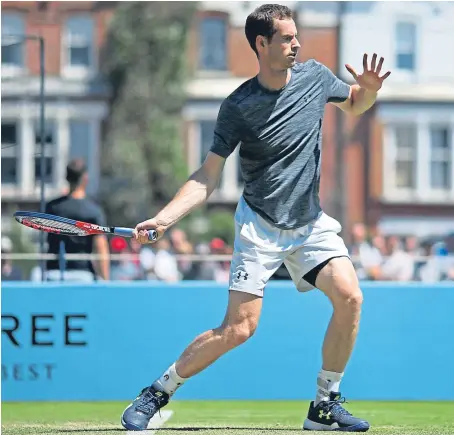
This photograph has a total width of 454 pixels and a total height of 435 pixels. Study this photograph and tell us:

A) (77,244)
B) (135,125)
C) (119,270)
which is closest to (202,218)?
(135,125)

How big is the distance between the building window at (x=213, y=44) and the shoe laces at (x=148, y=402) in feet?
104

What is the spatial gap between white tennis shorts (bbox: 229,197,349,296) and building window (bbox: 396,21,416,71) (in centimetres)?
3201

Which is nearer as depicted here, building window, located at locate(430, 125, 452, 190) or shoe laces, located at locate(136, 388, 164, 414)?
shoe laces, located at locate(136, 388, 164, 414)

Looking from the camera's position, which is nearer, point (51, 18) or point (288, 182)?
point (288, 182)

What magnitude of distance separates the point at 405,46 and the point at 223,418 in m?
31.4

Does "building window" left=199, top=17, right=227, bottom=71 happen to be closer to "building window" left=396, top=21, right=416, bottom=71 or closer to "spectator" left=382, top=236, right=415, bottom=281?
"building window" left=396, top=21, right=416, bottom=71

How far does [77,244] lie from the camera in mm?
10516

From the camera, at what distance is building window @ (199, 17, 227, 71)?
38188 millimetres

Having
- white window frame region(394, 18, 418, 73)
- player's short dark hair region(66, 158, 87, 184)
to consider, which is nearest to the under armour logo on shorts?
player's short dark hair region(66, 158, 87, 184)

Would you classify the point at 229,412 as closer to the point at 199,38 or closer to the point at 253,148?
the point at 253,148

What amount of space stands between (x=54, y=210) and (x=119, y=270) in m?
2.88

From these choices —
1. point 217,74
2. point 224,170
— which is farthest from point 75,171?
point 217,74

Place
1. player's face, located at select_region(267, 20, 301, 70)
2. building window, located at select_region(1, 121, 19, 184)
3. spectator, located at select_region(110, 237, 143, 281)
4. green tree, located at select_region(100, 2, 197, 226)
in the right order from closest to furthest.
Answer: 1. player's face, located at select_region(267, 20, 301, 70)
2. spectator, located at select_region(110, 237, 143, 281)
3. green tree, located at select_region(100, 2, 197, 226)
4. building window, located at select_region(1, 121, 19, 184)

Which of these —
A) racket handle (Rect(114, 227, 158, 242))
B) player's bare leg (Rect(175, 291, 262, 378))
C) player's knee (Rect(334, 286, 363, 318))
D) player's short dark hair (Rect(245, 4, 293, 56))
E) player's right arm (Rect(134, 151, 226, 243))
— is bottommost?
player's bare leg (Rect(175, 291, 262, 378))
